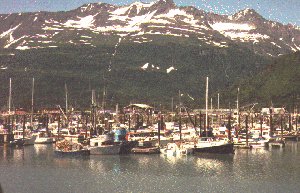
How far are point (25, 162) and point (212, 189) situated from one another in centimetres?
4416

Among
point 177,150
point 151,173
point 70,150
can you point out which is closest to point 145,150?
point 177,150

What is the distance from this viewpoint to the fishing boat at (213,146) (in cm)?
12181

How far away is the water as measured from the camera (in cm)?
8419

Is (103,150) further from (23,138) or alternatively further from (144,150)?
(23,138)

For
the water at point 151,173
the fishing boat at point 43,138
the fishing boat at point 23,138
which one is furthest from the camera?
the fishing boat at point 43,138

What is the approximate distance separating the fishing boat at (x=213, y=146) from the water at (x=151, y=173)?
223 centimetres

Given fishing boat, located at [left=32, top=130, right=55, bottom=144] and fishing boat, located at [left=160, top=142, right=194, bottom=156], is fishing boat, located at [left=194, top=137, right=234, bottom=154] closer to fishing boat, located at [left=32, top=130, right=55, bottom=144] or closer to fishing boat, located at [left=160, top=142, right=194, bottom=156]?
fishing boat, located at [left=160, top=142, right=194, bottom=156]

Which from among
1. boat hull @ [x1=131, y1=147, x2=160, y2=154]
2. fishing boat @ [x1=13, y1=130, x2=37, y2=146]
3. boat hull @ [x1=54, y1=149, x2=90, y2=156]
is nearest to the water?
boat hull @ [x1=54, y1=149, x2=90, y2=156]

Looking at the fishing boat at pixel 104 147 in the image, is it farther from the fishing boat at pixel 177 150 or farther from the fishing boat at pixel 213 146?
the fishing boat at pixel 213 146

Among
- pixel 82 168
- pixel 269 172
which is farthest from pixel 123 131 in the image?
pixel 269 172

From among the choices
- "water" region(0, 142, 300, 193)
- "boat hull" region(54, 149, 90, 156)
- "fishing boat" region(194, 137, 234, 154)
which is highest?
"fishing boat" region(194, 137, 234, 154)

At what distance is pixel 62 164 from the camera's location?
4338 inches

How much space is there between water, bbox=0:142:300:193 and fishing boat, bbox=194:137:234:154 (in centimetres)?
223

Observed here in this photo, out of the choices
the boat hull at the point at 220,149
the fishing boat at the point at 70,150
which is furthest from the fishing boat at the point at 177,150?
the fishing boat at the point at 70,150
